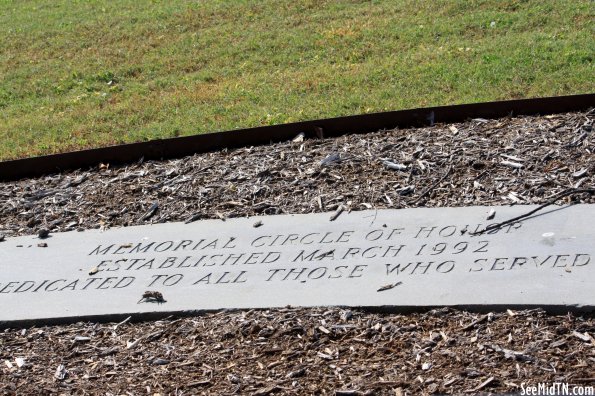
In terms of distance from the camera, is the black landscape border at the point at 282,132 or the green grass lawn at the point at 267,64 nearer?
the black landscape border at the point at 282,132

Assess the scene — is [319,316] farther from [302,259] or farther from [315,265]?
[302,259]

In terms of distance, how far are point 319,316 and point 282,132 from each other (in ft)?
9.01

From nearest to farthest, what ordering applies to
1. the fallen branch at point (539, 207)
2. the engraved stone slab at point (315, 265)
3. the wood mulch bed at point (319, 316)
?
1. the wood mulch bed at point (319, 316)
2. the engraved stone slab at point (315, 265)
3. the fallen branch at point (539, 207)

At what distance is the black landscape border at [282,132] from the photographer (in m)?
7.12

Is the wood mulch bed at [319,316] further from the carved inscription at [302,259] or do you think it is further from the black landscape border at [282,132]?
the carved inscription at [302,259]

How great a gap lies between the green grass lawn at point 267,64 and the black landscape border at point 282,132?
0.83 m

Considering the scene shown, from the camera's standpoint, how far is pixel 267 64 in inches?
408

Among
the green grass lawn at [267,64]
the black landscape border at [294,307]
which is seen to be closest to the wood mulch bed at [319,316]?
the black landscape border at [294,307]

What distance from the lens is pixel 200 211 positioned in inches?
255

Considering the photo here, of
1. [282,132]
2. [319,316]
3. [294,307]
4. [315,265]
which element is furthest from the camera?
[282,132]

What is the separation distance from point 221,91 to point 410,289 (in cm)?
503

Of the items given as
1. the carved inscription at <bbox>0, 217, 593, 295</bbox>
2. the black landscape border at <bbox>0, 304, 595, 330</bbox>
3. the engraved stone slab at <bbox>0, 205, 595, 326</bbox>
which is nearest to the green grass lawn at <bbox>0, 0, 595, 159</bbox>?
the engraved stone slab at <bbox>0, 205, 595, 326</bbox>

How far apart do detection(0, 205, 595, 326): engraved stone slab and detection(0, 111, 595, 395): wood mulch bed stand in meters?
0.13

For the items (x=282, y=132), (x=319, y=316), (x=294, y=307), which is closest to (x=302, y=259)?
(x=294, y=307)
